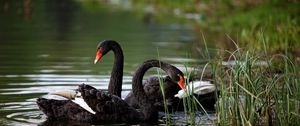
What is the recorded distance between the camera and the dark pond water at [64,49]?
396 inches

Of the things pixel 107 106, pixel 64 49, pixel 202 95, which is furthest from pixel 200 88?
pixel 64 49

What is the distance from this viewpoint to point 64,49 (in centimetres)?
1605

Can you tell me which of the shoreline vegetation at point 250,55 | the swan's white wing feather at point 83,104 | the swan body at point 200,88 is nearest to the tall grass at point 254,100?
the shoreline vegetation at point 250,55

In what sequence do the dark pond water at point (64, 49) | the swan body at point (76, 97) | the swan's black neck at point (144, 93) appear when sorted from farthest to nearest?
the dark pond water at point (64, 49) < the swan's black neck at point (144, 93) < the swan body at point (76, 97)

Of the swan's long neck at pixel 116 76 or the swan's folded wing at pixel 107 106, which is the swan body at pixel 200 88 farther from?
the swan's folded wing at pixel 107 106

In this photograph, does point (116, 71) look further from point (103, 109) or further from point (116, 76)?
point (103, 109)

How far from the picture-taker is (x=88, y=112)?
811cm

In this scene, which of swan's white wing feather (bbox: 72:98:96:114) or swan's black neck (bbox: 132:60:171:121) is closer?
swan's white wing feather (bbox: 72:98:96:114)

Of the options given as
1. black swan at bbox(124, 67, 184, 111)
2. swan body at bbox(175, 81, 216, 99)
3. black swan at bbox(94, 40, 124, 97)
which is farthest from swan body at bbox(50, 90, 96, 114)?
swan body at bbox(175, 81, 216, 99)

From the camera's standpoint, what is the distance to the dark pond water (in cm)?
1005

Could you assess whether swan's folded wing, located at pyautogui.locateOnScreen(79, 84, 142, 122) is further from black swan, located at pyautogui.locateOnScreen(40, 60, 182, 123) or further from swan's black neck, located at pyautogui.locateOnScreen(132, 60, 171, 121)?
swan's black neck, located at pyautogui.locateOnScreen(132, 60, 171, 121)

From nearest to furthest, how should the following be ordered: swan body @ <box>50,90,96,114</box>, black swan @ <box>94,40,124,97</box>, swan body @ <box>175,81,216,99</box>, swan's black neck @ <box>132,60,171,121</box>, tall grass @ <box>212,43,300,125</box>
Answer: tall grass @ <box>212,43,300,125</box>
swan body @ <box>50,90,96,114</box>
swan's black neck @ <box>132,60,171,121</box>
black swan @ <box>94,40,124,97</box>
swan body @ <box>175,81,216,99</box>

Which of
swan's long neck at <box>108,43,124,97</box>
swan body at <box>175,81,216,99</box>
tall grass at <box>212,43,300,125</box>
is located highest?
swan's long neck at <box>108,43,124,97</box>

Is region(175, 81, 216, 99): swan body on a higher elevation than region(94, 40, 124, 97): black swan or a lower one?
lower
